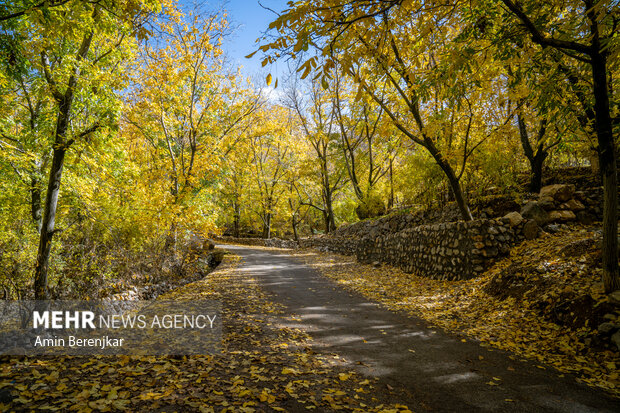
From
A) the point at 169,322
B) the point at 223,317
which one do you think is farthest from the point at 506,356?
the point at 169,322

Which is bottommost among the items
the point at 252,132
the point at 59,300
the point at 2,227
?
the point at 59,300

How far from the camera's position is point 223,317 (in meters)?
5.08

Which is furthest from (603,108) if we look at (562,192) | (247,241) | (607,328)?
(247,241)

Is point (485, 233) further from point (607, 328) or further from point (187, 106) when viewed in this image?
point (187, 106)

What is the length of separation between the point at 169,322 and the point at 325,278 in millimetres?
5568

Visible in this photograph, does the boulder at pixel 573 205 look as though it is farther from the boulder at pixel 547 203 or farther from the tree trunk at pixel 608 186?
the tree trunk at pixel 608 186

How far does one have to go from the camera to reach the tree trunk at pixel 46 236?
4.50 meters

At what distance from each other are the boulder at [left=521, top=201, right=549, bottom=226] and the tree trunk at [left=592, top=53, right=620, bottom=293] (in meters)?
3.68

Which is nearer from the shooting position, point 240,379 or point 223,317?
point 240,379

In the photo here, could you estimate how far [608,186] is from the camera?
12.6 ft

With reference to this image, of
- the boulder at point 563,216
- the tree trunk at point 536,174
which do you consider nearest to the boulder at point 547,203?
the boulder at point 563,216

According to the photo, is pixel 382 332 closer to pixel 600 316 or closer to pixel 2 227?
pixel 600 316

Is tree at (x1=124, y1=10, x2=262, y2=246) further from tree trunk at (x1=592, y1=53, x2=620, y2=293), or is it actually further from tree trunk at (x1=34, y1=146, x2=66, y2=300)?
tree trunk at (x1=592, y1=53, x2=620, y2=293)

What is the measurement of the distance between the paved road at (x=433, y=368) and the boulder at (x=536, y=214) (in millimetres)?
4600
